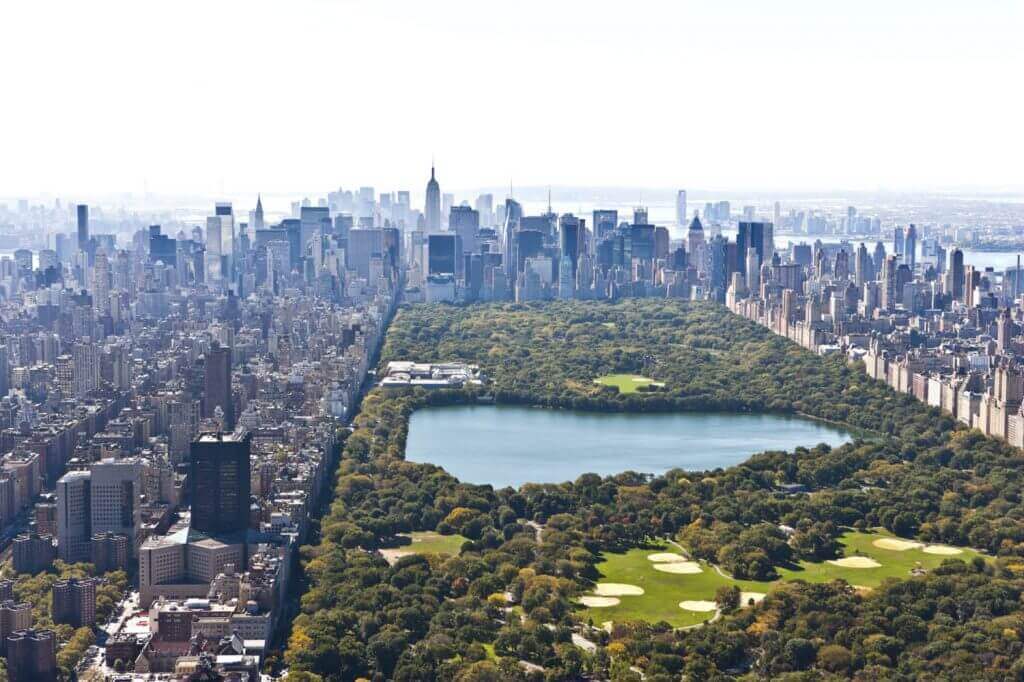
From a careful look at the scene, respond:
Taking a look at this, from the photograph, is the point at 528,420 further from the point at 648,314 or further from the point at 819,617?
the point at 648,314

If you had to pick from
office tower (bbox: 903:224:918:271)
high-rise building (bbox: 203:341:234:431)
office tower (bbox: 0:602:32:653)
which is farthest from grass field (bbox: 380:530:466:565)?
office tower (bbox: 903:224:918:271)

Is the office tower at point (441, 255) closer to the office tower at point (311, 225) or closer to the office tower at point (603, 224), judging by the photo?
the office tower at point (311, 225)

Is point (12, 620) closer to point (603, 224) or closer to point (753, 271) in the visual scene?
point (753, 271)

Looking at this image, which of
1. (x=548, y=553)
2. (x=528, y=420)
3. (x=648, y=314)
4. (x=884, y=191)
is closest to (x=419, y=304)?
(x=648, y=314)

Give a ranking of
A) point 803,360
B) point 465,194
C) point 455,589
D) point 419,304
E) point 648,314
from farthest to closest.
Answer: point 465,194 → point 419,304 → point 648,314 → point 803,360 → point 455,589

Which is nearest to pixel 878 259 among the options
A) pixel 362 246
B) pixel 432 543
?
pixel 362 246

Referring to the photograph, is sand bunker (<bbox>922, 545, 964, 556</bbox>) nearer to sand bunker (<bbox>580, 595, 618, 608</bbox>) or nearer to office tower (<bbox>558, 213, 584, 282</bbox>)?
sand bunker (<bbox>580, 595, 618, 608</bbox>)
